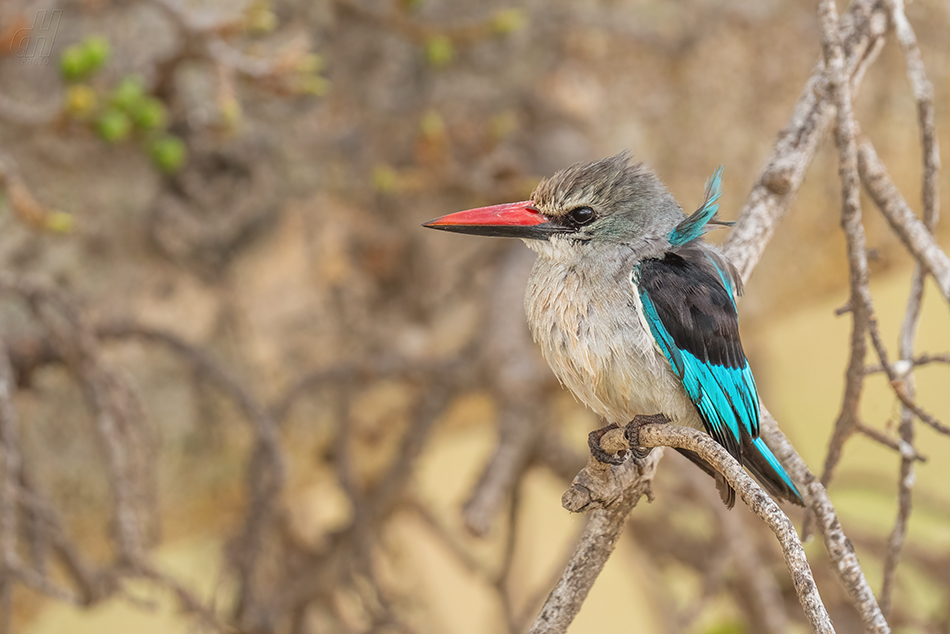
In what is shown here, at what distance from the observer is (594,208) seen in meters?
1.23

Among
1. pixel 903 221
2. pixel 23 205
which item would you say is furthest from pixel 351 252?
pixel 903 221

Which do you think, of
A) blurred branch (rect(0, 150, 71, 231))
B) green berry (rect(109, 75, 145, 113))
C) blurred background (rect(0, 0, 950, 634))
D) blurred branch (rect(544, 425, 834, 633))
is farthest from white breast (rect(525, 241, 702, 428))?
green berry (rect(109, 75, 145, 113))

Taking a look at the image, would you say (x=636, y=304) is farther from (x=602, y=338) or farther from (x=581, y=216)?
(x=581, y=216)

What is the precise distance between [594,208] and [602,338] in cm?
20

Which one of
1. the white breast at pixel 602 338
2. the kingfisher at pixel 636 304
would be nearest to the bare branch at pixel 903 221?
the kingfisher at pixel 636 304

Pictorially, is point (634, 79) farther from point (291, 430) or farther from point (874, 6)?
point (291, 430)

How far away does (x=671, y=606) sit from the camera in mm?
2508

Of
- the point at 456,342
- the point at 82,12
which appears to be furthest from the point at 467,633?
the point at 82,12

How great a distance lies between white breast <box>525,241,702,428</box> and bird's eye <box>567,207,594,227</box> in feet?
0.14

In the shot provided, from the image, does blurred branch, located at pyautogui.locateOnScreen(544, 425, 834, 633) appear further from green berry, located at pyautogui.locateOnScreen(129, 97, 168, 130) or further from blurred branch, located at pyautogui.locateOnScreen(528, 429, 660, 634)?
green berry, located at pyautogui.locateOnScreen(129, 97, 168, 130)

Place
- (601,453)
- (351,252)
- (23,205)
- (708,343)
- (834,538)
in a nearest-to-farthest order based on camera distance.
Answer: (834,538) < (601,453) < (708,343) < (23,205) < (351,252)

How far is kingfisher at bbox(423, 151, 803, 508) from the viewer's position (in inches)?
44.7

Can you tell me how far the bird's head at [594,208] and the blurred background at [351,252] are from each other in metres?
0.77

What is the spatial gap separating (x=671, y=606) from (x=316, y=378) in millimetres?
1200
